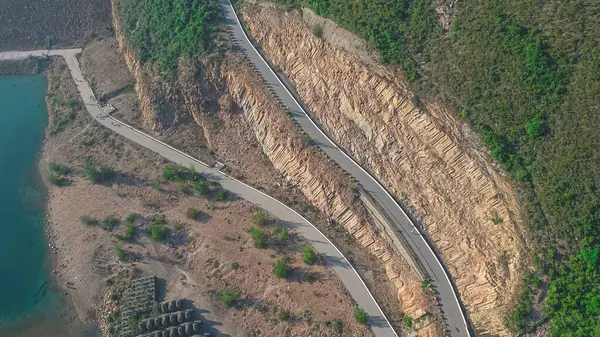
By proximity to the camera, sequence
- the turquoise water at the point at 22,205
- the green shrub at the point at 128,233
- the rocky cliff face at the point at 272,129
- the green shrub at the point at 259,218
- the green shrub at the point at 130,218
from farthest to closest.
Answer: the green shrub at the point at 130,218, the green shrub at the point at 128,233, the turquoise water at the point at 22,205, the green shrub at the point at 259,218, the rocky cliff face at the point at 272,129

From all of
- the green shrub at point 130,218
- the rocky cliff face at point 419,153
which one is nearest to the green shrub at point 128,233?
the green shrub at point 130,218

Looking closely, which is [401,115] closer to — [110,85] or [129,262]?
[129,262]

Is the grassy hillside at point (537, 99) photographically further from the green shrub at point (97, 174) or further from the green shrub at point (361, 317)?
the green shrub at point (97, 174)

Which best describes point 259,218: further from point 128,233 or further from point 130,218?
point 130,218

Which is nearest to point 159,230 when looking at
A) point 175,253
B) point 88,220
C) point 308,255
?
point 175,253

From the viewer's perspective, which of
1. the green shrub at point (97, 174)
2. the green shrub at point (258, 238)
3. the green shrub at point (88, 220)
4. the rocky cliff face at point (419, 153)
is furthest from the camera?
the green shrub at point (97, 174)

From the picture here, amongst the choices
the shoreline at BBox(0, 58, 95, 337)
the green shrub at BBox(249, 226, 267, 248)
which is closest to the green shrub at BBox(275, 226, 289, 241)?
the green shrub at BBox(249, 226, 267, 248)

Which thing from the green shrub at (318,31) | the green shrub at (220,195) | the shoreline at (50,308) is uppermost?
the green shrub at (318,31)

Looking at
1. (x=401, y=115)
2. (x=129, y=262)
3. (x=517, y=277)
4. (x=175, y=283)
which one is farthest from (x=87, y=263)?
(x=517, y=277)
